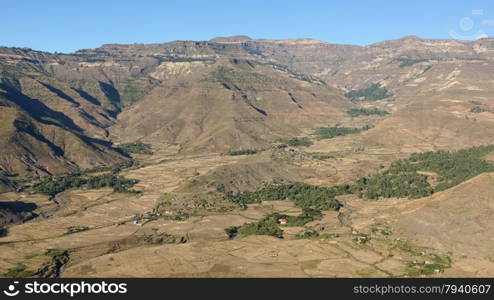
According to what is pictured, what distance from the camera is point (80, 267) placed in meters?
119

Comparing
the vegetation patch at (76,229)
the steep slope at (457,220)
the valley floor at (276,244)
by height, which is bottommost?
the vegetation patch at (76,229)

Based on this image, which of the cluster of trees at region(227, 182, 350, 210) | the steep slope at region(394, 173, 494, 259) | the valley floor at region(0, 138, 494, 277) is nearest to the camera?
the valley floor at region(0, 138, 494, 277)

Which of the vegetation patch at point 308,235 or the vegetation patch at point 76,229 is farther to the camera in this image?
the vegetation patch at point 76,229

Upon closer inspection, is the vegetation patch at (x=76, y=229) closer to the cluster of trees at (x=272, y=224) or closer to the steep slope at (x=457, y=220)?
the cluster of trees at (x=272, y=224)

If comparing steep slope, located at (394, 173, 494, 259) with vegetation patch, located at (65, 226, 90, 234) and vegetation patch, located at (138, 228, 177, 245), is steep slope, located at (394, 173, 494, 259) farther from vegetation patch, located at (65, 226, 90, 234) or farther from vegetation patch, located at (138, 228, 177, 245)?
vegetation patch, located at (65, 226, 90, 234)

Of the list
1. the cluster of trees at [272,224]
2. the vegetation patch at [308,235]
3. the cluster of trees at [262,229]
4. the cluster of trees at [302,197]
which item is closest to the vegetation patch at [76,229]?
the cluster of trees at [272,224]

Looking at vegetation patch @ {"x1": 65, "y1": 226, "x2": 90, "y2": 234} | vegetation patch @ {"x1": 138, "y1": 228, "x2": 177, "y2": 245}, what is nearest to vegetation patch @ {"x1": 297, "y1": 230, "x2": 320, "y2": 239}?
vegetation patch @ {"x1": 138, "y1": 228, "x2": 177, "y2": 245}

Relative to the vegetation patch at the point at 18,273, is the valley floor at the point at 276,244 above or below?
above

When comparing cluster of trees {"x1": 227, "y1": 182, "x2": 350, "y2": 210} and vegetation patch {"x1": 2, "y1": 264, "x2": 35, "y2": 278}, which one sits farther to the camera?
cluster of trees {"x1": 227, "y1": 182, "x2": 350, "y2": 210}
